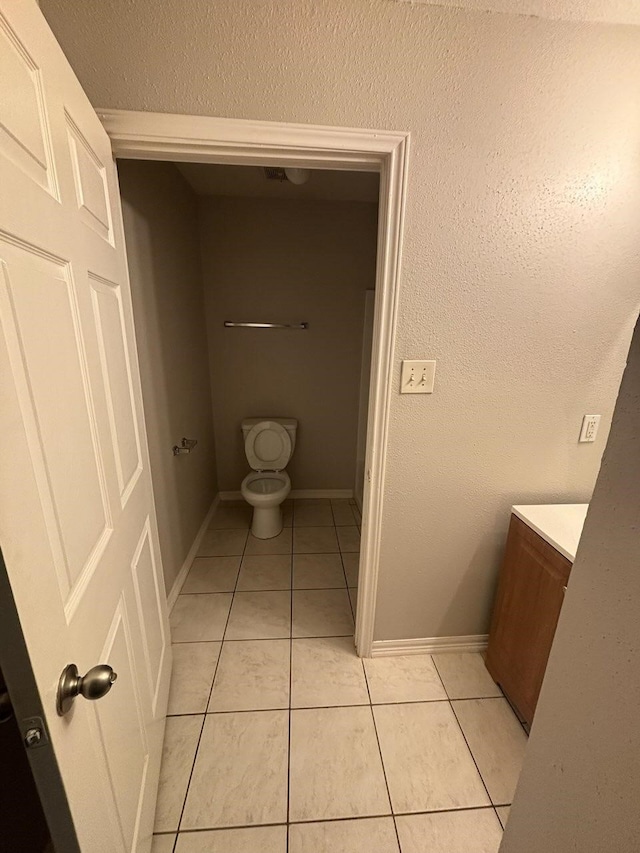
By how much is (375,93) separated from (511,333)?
2.78 ft

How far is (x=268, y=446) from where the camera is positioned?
104 inches

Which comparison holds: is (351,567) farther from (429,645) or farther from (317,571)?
(429,645)

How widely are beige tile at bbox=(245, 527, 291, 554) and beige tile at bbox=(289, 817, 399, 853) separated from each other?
1331mm

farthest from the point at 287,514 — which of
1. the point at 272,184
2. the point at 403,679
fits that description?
Answer: the point at 272,184

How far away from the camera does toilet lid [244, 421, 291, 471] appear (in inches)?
102

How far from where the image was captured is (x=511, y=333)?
1.26 meters

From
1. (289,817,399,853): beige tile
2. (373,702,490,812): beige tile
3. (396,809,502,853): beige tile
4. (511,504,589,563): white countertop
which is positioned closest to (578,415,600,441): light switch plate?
(511,504,589,563): white countertop

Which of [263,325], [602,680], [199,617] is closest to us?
[602,680]

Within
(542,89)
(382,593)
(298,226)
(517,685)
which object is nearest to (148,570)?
(382,593)

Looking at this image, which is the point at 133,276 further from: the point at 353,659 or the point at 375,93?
the point at 353,659

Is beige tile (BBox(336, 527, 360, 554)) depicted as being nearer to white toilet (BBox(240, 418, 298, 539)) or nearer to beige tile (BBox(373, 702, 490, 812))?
white toilet (BBox(240, 418, 298, 539))

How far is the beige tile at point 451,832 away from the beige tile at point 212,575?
48.7 inches

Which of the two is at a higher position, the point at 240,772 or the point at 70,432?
the point at 70,432

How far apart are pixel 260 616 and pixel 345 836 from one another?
34.9 inches
